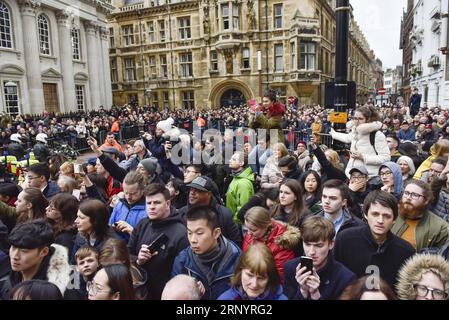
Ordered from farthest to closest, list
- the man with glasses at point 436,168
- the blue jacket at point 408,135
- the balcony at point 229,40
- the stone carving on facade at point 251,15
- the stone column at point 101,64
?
1. the stone column at point 101,64
2. the balcony at point 229,40
3. the stone carving on facade at point 251,15
4. the blue jacket at point 408,135
5. the man with glasses at point 436,168

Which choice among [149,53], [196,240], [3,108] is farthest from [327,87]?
[149,53]

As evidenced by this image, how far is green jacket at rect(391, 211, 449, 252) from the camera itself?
2.95m

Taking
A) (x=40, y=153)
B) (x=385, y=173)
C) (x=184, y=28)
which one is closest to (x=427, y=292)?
(x=385, y=173)

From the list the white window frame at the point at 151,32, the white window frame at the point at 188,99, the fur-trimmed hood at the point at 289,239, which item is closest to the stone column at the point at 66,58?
the white window frame at the point at 151,32

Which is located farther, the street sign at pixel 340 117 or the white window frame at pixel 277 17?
the white window frame at pixel 277 17

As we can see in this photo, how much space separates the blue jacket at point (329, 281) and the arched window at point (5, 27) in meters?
22.6

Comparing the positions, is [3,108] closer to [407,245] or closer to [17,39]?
[17,39]

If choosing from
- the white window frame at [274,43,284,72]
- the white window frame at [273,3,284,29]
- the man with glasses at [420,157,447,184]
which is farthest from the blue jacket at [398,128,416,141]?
the white window frame at [273,3,284,29]

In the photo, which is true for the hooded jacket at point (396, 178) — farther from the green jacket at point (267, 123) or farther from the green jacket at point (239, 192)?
the green jacket at point (267, 123)

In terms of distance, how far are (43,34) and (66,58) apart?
79.1 inches

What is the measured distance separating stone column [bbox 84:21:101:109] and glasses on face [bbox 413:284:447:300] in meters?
27.7

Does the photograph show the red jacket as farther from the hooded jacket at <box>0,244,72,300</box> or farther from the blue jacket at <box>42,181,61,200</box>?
the blue jacket at <box>42,181,61,200</box>

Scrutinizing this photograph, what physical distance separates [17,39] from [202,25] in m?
14.5

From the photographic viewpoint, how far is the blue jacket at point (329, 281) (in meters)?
2.40
